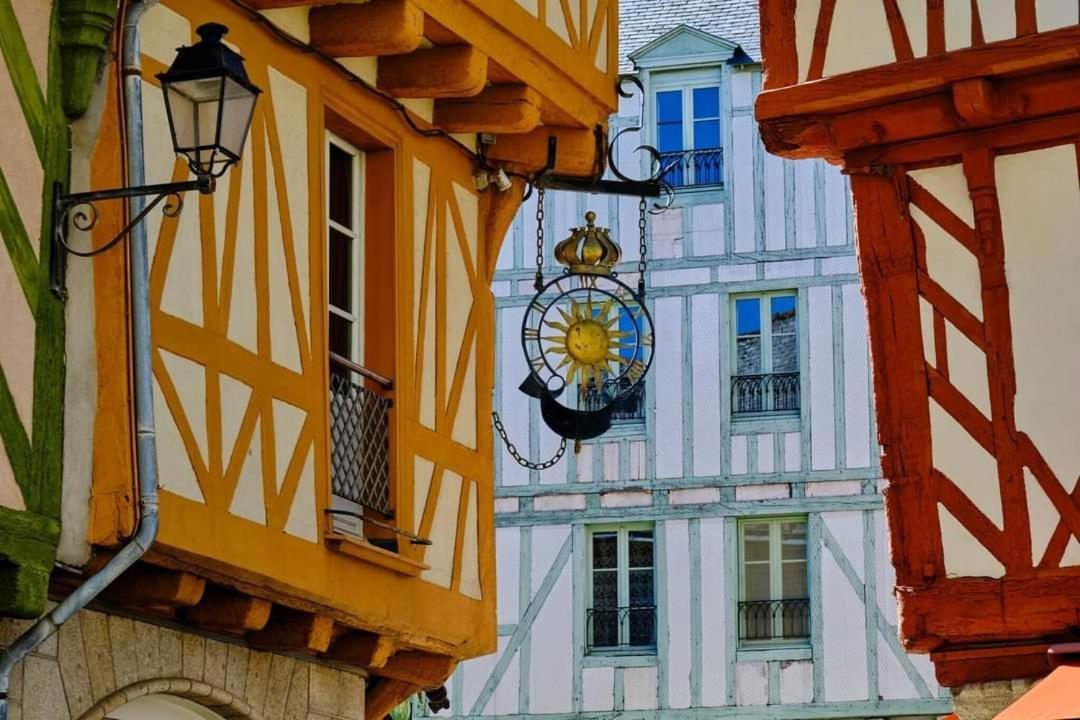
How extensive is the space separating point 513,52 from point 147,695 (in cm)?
337

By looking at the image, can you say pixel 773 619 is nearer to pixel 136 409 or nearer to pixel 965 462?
pixel 965 462

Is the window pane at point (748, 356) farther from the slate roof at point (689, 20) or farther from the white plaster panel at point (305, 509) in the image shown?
the white plaster panel at point (305, 509)

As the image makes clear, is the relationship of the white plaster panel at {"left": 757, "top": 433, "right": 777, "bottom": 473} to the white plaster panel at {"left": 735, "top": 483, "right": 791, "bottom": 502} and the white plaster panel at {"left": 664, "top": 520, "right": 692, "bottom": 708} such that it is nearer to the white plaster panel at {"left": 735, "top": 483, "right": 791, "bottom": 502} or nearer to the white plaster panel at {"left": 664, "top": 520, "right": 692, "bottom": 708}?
the white plaster panel at {"left": 735, "top": 483, "right": 791, "bottom": 502}

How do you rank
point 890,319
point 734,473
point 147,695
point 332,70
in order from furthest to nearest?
point 734,473
point 890,319
point 332,70
point 147,695

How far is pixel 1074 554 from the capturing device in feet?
36.0

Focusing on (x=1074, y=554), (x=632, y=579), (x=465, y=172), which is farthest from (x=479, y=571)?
(x=632, y=579)

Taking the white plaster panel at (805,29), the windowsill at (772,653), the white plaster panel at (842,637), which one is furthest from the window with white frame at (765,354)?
the white plaster panel at (805,29)

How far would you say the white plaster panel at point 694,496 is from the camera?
75.3ft

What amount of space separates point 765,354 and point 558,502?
86.8 inches

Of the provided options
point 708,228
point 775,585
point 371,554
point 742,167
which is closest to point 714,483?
point 775,585

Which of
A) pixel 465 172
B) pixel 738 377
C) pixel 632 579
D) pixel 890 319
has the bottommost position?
pixel 890 319

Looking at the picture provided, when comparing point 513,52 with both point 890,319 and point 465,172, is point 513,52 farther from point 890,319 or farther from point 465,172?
point 890,319

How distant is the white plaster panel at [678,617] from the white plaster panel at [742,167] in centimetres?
283

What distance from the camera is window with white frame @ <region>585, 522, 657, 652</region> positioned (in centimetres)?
2284
